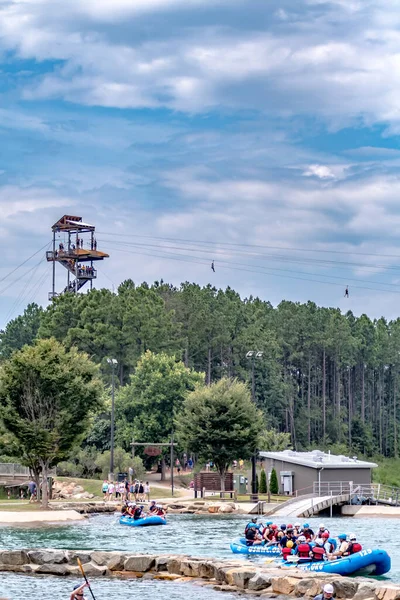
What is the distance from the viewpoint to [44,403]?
2670 inches

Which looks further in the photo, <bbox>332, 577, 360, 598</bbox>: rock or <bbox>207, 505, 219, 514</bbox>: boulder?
<bbox>207, 505, 219, 514</bbox>: boulder

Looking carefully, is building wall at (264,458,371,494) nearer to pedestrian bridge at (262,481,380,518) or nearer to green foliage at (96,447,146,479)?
pedestrian bridge at (262,481,380,518)

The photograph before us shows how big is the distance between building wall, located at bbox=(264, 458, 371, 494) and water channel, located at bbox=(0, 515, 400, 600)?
40.3 ft

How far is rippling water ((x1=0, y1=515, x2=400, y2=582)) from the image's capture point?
4950cm

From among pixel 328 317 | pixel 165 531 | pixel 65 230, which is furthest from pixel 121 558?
pixel 328 317

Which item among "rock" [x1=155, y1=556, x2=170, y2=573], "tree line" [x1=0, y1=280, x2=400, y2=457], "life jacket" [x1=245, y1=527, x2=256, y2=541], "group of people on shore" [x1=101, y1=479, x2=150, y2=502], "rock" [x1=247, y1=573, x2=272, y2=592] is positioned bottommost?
"rock" [x1=247, y1=573, x2=272, y2=592]

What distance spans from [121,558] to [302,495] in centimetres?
4039

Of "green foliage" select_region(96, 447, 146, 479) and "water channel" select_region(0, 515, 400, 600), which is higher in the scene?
"green foliage" select_region(96, 447, 146, 479)

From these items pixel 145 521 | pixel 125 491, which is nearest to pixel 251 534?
pixel 145 521

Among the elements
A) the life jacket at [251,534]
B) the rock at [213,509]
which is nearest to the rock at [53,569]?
the life jacket at [251,534]

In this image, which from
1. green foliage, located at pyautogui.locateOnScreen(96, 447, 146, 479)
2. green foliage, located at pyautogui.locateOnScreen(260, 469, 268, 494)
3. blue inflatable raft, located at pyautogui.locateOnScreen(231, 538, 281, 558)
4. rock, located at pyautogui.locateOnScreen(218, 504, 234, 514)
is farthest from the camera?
green foliage, located at pyautogui.locateOnScreen(96, 447, 146, 479)

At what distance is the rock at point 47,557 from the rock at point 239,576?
7.39 m

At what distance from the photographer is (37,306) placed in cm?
15850

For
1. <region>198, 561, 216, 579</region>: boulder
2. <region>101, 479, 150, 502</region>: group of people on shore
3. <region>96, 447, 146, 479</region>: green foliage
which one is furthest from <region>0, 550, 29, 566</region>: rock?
<region>96, 447, 146, 479</region>: green foliage
